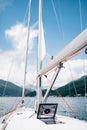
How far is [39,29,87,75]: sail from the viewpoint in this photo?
5504mm

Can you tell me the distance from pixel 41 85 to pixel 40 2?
3.98 meters

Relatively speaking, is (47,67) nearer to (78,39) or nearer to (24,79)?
(78,39)

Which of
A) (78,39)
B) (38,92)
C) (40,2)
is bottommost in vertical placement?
(38,92)

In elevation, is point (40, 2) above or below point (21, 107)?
above

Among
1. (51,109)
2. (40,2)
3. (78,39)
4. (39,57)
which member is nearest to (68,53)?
(78,39)

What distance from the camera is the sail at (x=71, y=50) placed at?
5.50m

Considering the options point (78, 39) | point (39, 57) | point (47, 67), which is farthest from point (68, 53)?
point (39, 57)

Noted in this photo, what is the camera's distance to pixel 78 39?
18.7 feet

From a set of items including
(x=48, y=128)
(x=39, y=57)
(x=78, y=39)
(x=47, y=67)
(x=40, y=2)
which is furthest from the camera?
(x=40, y=2)

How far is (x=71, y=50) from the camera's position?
241 inches

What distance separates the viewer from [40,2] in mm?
10609

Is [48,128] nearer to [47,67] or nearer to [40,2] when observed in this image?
[47,67]

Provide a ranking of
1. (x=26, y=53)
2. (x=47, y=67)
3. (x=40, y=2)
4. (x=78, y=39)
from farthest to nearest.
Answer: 1. (x=26, y=53)
2. (x=40, y=2)
3. (x=47, y=67)
4. (x=78, y=39)

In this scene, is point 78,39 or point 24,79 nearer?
point 78,39
